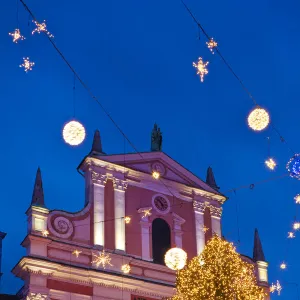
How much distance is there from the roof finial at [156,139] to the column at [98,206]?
406cm

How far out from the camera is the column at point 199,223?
34250 mm

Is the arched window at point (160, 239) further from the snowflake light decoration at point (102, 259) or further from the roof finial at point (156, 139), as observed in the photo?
the roof finial at point (156, 139)

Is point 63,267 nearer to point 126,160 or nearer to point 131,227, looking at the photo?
point 131,227

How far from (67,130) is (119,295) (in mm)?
10899

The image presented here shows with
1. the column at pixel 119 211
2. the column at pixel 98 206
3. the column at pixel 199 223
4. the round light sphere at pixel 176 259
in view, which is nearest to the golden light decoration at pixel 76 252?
the column at pixel 98 206

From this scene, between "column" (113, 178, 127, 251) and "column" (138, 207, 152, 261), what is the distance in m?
1.03

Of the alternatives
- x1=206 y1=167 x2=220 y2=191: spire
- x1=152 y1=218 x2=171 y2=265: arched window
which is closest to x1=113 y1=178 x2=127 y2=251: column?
x1=152 y1=218 x2=171 y2=265: arched window

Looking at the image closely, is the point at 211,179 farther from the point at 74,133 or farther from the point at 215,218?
the point at 74,133

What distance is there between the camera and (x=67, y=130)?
2194cm

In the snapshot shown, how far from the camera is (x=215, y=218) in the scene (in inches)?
1404

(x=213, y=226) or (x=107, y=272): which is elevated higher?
(x=213, y=226)

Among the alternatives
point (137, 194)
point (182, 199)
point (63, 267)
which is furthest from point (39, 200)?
point (182, 199)

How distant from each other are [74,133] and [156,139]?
14.2 metres

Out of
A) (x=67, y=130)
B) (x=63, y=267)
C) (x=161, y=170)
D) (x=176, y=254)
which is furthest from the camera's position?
(x=161, y=170)
